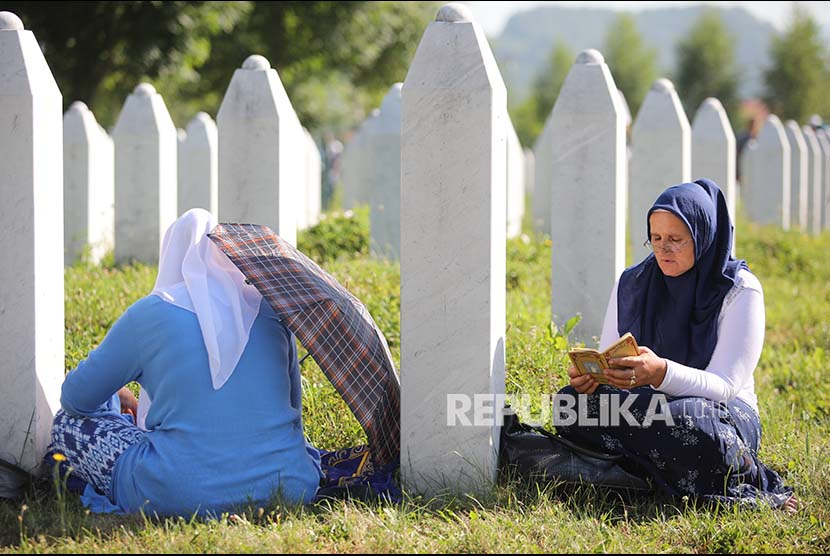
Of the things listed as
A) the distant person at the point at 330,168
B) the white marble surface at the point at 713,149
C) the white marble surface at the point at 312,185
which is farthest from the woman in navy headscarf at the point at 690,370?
the distant person at the point at 330,168

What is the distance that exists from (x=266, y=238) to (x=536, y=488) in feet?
4.77

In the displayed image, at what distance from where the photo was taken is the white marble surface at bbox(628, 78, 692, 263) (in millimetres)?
7328

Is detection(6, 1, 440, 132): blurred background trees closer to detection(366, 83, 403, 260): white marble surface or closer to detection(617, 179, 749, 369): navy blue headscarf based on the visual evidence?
detection(366, 83, 403, 260): white marble surface

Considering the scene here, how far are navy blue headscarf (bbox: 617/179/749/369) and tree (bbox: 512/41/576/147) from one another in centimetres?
4040

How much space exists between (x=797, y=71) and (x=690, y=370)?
55.0 meters

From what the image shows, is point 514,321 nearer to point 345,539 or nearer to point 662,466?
point 662,466

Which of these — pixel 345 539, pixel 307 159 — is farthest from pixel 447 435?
pixel 307 159

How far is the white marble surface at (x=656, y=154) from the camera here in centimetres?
733

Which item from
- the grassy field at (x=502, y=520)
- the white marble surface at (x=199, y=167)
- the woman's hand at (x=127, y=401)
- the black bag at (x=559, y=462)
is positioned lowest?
the grassy field at (x=502, y=520)

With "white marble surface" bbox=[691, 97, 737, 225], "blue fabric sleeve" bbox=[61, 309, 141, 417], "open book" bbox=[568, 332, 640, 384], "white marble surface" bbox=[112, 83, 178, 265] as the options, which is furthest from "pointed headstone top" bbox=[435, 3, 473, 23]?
"white marble surface" bbox=[691, 97, 737, 225]

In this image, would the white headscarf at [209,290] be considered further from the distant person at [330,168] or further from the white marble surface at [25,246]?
the distant person at [330,168]

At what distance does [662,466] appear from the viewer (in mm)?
4070

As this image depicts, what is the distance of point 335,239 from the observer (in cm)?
927

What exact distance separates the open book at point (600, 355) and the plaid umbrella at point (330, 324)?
81 cm
